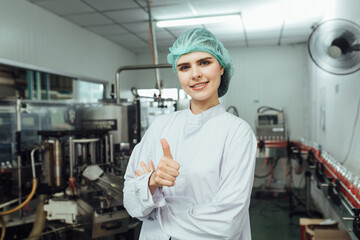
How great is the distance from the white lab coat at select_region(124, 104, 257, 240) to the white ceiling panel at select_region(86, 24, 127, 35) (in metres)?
3.61

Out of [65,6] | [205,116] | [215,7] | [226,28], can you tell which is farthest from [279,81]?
[205,116]

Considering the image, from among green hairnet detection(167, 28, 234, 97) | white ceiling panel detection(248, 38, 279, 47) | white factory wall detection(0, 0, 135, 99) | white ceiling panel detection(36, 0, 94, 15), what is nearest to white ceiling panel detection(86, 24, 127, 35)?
white factory wall detection(0, 0, 135, 99)

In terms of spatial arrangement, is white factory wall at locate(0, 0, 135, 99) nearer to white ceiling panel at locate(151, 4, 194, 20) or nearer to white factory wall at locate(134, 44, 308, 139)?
white ceiling panel at locate(151, 4, 194, 20)

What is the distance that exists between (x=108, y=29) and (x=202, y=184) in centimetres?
395

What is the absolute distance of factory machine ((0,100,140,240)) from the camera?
153 cm

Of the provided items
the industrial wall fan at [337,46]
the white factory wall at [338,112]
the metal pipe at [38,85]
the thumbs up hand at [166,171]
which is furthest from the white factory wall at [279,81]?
the thumbs up hand at [166,171]

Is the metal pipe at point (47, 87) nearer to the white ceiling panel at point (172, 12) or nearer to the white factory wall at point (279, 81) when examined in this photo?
the white ceiling panel at point (172, 12)

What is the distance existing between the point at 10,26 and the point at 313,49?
2896 mm

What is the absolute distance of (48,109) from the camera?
3.29m

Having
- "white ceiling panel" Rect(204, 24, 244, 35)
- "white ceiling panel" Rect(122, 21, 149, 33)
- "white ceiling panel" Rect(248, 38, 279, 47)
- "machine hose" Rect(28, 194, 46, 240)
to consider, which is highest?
"white ceiling panel" Rect(122, 21, 149, 33)

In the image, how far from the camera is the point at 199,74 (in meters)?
0.93

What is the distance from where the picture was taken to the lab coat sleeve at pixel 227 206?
83cm

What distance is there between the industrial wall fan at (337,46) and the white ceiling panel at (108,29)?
303cm

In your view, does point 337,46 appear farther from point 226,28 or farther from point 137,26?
point 137,26
